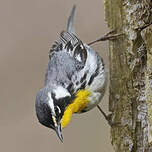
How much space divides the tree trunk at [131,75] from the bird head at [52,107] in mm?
408

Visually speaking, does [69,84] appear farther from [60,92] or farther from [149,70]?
[149,70]

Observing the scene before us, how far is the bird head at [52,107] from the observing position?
12.4ft

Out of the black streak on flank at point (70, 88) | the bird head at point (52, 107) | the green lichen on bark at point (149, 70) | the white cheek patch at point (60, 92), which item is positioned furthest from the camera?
the black streak on flank at point (70, 88)

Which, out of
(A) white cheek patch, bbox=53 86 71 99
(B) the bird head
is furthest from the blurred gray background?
(B) the bird head

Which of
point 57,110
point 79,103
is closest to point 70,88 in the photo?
point 79,103

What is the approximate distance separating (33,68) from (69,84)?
138cm

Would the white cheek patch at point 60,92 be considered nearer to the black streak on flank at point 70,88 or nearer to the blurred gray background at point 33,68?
the black streak on flank at point 70,88

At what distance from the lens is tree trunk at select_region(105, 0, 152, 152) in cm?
350

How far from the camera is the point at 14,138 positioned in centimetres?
563

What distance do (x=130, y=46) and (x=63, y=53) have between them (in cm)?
109

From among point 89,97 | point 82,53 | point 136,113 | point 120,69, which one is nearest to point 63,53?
point 82,53

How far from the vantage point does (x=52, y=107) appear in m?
3.84

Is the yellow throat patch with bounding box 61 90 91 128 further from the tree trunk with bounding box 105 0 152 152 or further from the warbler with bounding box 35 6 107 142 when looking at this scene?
the tree trunk with bounding box 105 0 152 152

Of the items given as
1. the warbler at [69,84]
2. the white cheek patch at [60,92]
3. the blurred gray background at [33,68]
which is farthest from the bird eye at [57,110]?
the blurred gray background at [33,68]
